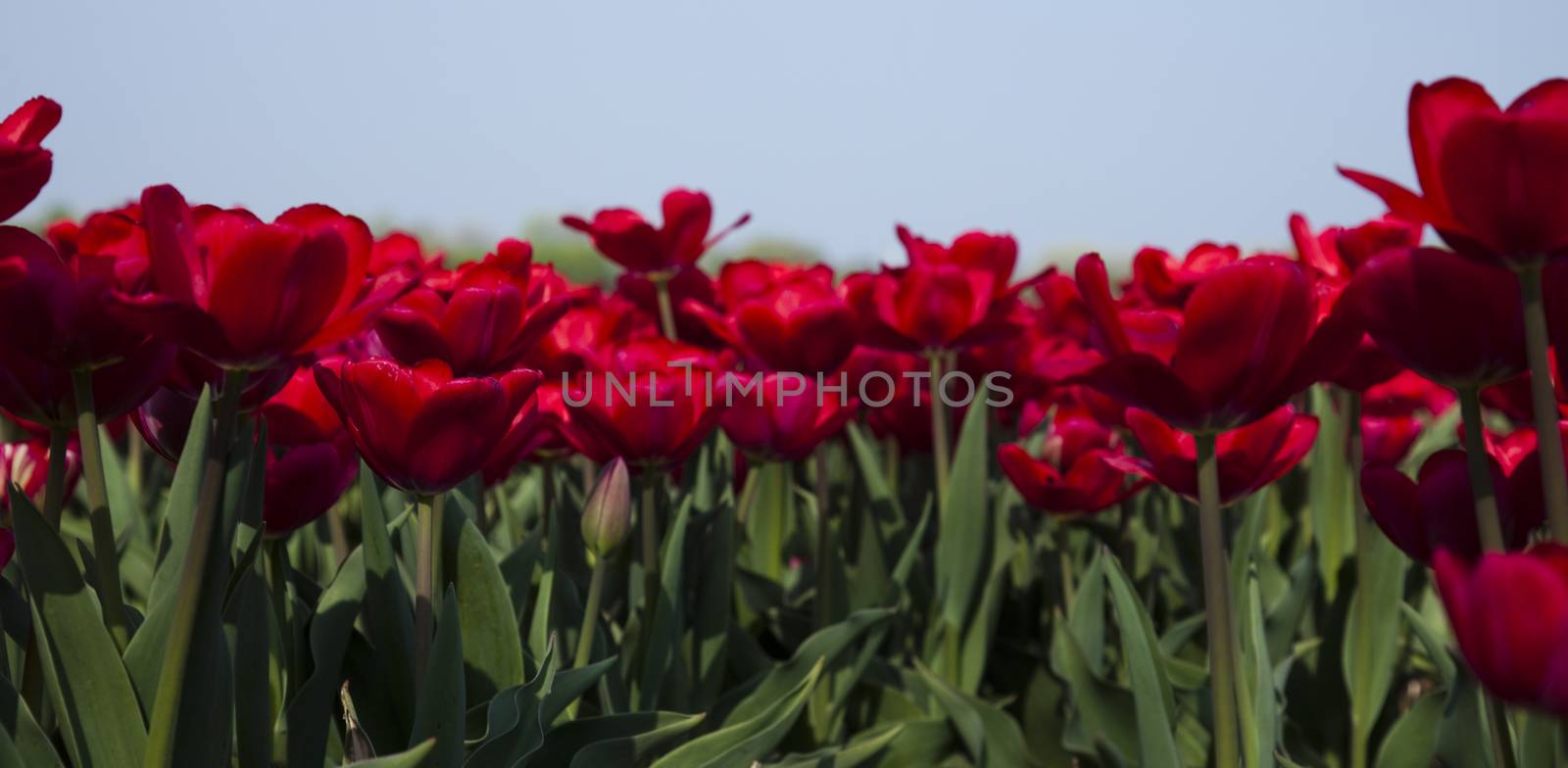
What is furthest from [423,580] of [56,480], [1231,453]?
[1231,453]

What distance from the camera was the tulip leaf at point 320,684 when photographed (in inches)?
47.8

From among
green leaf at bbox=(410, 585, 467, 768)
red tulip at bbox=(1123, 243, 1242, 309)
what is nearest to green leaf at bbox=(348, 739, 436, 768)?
green leaf at bbox=(410, 585, 467, 768)

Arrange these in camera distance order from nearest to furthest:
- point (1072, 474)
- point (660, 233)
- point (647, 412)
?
point (647, 412) → point (1072, 474) → point (660, 233)

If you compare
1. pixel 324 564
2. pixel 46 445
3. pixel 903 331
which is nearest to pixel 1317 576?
pixel 903 331

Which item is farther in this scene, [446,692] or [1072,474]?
[1072,474]

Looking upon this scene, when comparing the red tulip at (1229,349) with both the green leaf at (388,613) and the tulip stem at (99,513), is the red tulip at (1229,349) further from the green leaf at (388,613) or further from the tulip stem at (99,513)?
the tulip stem at (99,513)

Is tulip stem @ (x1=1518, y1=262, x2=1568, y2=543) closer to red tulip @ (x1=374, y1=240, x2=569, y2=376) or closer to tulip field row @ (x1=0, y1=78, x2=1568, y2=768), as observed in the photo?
tulip field row @ (x1=0, y1=78, x2=1568, y2=768)

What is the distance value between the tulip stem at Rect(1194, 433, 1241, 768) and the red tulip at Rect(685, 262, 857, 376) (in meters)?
0.72

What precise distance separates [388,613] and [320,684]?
11 centimetres

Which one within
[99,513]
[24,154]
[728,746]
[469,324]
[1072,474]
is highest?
[24,154]

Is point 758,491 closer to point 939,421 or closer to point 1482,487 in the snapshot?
point 939,421

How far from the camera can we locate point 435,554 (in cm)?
127

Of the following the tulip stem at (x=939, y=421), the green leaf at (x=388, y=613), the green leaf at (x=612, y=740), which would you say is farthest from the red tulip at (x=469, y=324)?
the tulip stem at (x=939, y=421)

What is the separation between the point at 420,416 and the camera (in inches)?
40.9
